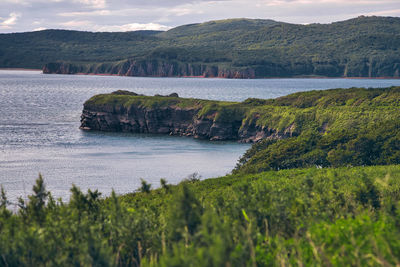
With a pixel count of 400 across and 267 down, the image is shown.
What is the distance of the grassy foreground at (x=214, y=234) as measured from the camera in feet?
35.9

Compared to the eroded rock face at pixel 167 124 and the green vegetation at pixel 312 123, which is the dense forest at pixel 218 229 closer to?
the green vegetation at pixel 312 123

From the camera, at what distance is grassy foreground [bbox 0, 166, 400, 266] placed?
1095cm

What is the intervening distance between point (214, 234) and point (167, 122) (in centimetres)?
7009

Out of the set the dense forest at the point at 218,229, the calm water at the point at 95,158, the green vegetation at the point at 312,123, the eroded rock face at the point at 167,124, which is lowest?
the calm water at the point at 95,158

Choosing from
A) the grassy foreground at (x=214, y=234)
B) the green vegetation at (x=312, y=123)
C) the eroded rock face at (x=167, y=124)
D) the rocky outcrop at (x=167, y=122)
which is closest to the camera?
the grassy foreground at (x=214, y=234)

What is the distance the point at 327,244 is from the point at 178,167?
134 ft

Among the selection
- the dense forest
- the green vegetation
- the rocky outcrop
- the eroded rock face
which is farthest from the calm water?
the dense forest

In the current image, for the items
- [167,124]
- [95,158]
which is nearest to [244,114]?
[167,124]

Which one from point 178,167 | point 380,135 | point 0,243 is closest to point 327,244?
point 0,243

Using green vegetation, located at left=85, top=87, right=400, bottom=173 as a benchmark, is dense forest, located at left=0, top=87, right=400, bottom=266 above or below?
above

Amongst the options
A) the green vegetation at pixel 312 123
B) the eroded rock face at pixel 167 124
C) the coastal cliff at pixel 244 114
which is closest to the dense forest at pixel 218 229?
the green vegetation at pixel 312 123

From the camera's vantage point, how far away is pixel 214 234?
10.7m

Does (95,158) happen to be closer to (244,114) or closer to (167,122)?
(167,122)

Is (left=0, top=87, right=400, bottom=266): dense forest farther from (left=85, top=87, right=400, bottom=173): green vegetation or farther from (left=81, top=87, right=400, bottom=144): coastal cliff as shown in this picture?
(left=81, top=87, right=400, bottom=144): coastal cliff
